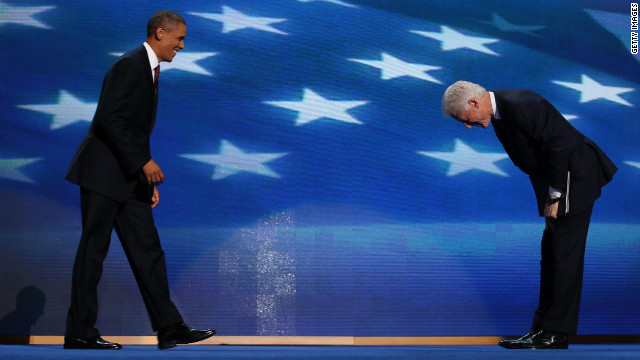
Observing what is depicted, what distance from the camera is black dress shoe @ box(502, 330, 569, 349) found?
8.29 feet

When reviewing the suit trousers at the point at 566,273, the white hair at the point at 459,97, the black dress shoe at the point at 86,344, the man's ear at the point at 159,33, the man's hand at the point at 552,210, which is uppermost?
the man's ear at the point at 159,33

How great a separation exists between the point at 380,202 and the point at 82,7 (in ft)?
5.61

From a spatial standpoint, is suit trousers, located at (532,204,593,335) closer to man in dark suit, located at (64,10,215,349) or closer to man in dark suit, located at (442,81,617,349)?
man in dark suit, located at (442,81,617,349)

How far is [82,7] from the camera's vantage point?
3365 mm

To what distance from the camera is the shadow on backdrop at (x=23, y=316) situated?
10.5ft

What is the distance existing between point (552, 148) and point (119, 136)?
1509 millimetres

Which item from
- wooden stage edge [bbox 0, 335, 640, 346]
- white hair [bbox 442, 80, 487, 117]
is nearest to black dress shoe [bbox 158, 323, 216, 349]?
wooden stage edge [bbox 0, 335, 640, 346]

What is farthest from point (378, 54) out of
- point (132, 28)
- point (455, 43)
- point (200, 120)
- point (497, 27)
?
point (132, 28)

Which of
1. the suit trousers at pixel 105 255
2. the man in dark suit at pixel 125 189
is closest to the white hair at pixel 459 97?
the man in dark suit at pixel 125 189

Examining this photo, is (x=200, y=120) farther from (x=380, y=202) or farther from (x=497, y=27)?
(x=497, y=27)

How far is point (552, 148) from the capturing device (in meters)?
2.47

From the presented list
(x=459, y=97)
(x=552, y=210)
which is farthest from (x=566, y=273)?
(x=459, y=97)

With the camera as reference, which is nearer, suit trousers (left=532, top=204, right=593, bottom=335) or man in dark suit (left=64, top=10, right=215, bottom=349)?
man in dark suit (left=64, top=10, right=215, bottom=349)

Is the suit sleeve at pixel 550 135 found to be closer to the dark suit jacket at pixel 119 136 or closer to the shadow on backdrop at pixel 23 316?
the dark suit jacket at pixel 119 136
